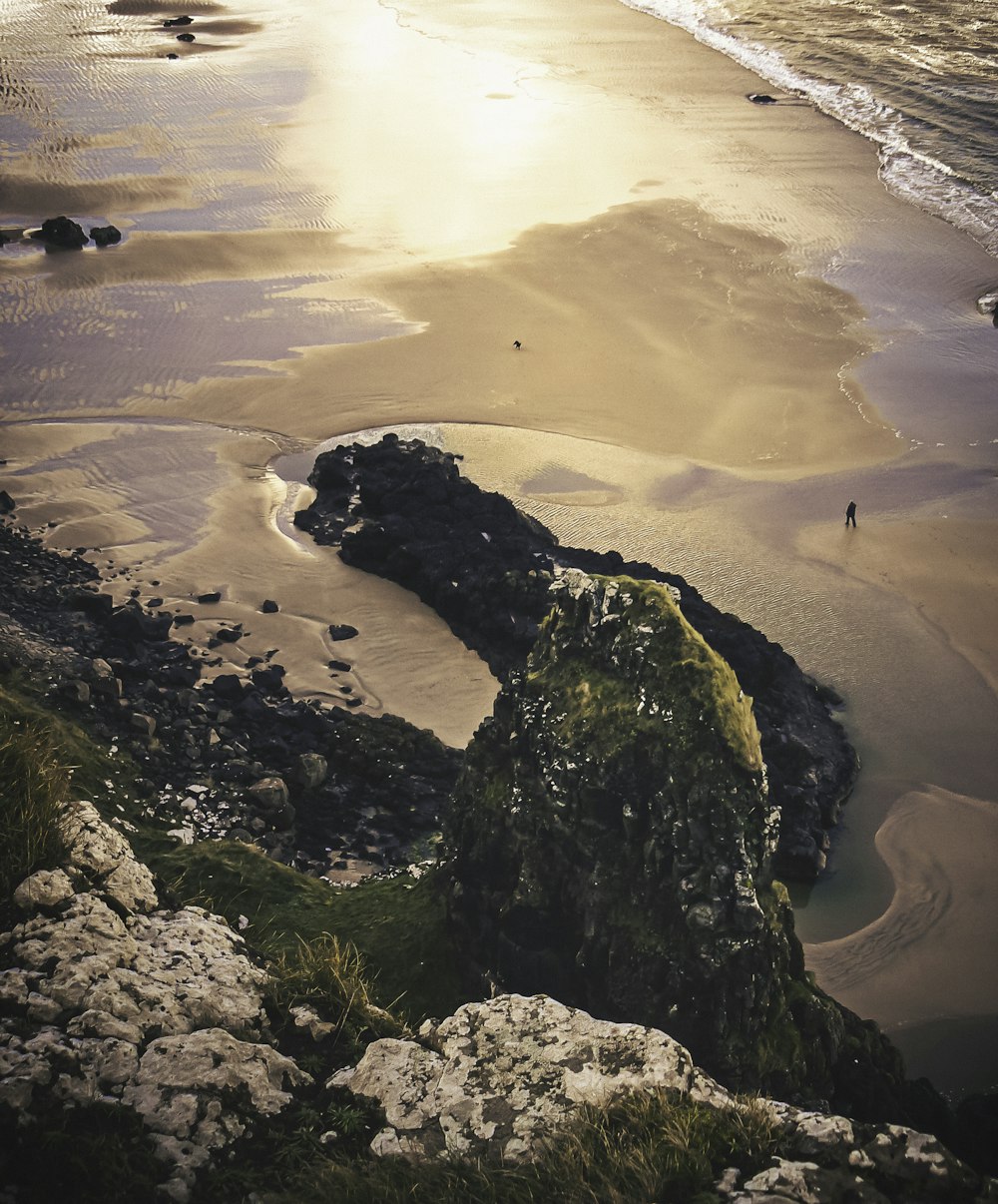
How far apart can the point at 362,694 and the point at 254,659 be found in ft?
4.63

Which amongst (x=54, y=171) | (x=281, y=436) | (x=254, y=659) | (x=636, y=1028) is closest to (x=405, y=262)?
(x=281, y=436)

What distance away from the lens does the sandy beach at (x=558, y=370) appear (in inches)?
552

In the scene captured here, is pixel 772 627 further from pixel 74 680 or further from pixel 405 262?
pixel 405 262

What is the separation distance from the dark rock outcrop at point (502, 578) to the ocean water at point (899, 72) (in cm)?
2102

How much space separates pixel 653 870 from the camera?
714 cm

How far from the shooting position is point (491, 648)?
14531 millimetres

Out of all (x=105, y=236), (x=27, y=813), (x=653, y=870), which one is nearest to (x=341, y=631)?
(x=653, y=870)

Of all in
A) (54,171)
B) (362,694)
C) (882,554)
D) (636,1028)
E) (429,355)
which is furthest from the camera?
(54,171)

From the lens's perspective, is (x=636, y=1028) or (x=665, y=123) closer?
(x=636, y=1028)

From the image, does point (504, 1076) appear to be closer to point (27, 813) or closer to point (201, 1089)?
point (201, 1089)

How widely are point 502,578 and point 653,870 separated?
824cm

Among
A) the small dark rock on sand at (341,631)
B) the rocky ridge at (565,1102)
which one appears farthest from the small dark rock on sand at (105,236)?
the rocky ridge at (565,1102)

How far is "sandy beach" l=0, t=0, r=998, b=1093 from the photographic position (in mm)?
14031

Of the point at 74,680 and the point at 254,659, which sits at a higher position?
the point at 74,680
